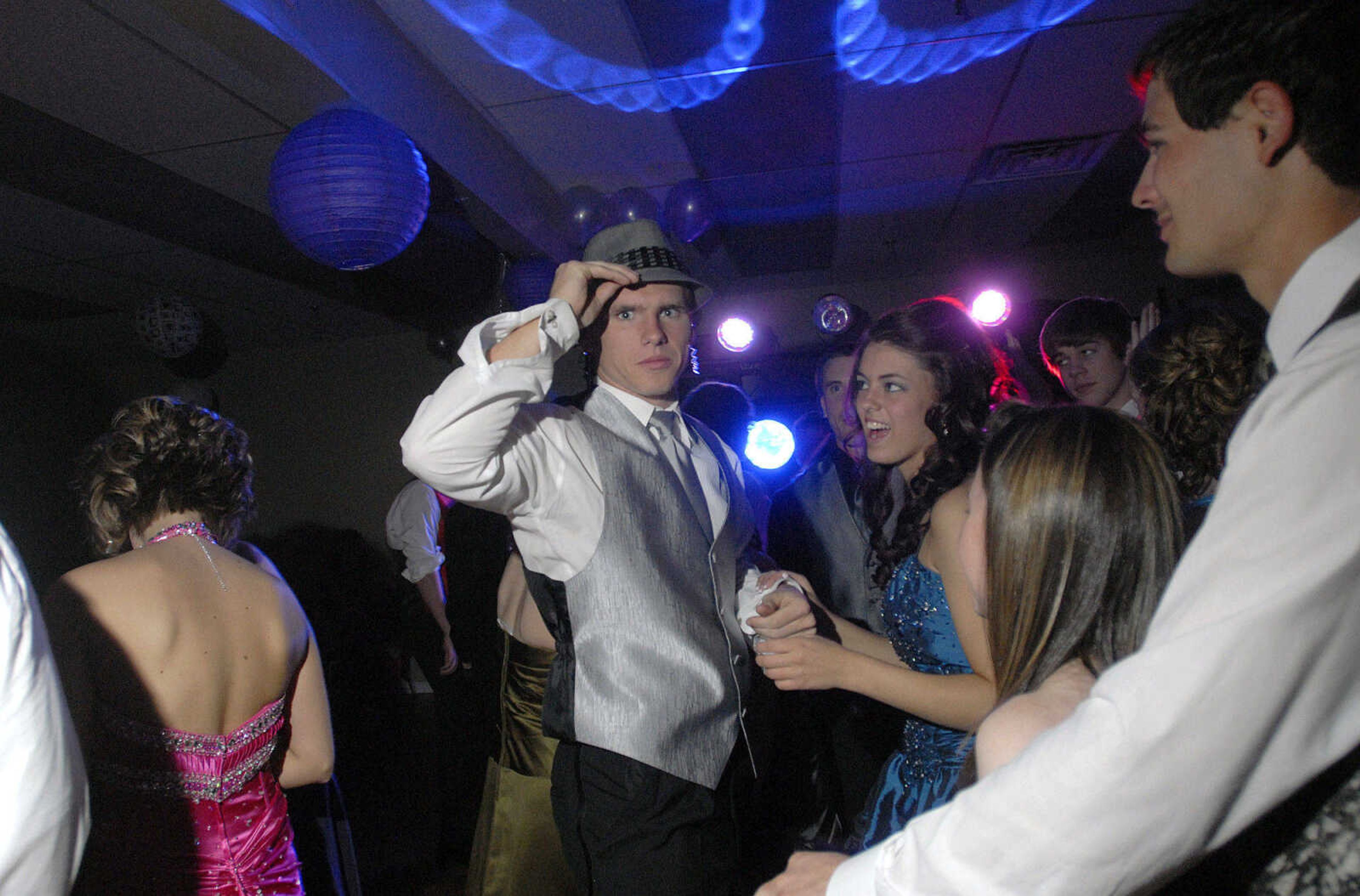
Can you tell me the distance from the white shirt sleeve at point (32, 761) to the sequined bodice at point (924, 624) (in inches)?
49.9

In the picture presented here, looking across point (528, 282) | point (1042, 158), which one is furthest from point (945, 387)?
point (1042, 158)

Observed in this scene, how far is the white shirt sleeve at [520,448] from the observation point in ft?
3.91

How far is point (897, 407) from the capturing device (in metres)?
1.89

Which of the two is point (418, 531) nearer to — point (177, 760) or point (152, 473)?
point (152, 473)

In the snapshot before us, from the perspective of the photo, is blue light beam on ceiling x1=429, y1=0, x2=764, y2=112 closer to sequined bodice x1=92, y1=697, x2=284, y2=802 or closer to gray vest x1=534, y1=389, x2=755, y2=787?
gray vest x1=534, y1=389, x2=755, y2=787

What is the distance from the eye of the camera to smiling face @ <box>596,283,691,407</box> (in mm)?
1601

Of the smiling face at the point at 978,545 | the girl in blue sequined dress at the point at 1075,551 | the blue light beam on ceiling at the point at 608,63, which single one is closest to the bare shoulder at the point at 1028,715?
the girl in blue sequined dress at the point at 1075,551

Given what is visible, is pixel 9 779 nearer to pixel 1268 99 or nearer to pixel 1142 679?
pixel 1142 679

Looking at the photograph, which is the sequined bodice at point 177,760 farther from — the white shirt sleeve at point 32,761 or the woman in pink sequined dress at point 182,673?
the white shirt sleeve at point 32,761

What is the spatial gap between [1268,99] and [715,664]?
108 centimetres

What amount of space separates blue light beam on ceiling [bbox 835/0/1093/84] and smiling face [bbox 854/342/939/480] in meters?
1.50

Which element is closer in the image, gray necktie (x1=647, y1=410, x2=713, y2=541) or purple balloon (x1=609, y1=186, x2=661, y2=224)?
gray necktie (x1=647, y1=410, x2=713, y2=541)

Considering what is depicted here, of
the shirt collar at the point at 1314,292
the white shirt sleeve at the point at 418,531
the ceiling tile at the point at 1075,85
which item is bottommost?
the white shirt sleeve at the point at 418,531

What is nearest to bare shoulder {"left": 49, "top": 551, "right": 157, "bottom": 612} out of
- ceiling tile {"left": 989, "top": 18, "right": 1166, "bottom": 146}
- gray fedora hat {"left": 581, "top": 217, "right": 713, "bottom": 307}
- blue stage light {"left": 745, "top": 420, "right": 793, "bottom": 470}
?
gray fedora hat {"left": 581, "top": 217, "right": 713, "bottom": 307}
